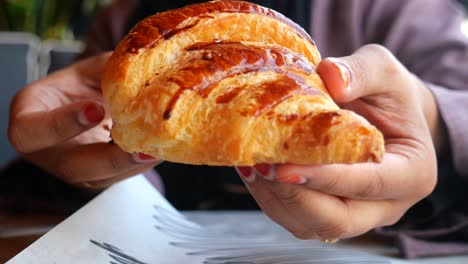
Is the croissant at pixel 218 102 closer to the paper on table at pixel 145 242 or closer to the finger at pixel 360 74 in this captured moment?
the finger at pixel 360 74

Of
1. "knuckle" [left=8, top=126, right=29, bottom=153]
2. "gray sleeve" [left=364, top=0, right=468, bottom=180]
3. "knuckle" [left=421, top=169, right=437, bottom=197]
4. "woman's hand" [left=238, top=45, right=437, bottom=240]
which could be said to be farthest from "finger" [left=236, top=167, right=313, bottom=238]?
"gray sleeve" [left=364, top=0, right=468, bottom=180]

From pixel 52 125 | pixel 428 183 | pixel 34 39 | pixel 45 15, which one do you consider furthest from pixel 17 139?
pixel 45 15

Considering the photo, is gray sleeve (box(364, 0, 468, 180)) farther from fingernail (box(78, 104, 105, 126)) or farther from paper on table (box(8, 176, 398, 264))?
fingernail (box(78, 104, 105, 126))

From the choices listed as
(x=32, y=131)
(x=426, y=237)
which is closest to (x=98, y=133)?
(x=32, y=131)

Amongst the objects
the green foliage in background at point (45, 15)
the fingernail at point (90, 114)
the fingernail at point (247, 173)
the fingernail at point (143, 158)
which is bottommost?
the green foliage in background at point (45, 15)

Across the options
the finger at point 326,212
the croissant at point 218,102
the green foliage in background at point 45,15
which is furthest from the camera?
the green foliage in background at point 45,15

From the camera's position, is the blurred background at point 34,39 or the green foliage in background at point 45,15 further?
the green foliage in background at point 45,15

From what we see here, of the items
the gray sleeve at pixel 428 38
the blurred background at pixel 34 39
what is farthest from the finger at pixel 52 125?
the blurred background at pixel 34 39

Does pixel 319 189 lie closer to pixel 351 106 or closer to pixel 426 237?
pixel 351 106
